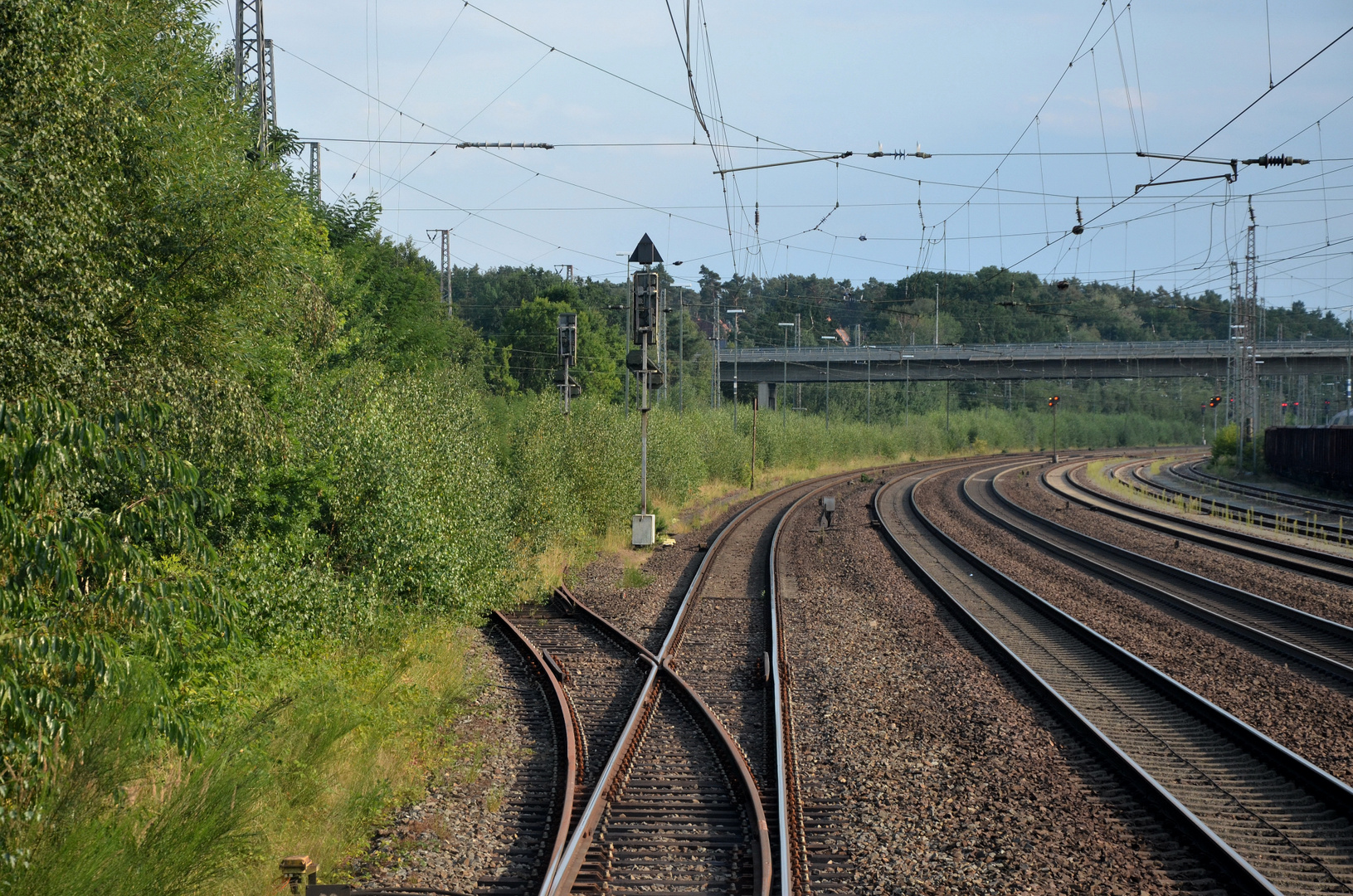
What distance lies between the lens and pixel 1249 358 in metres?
50.8

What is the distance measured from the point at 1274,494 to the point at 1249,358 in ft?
36.8

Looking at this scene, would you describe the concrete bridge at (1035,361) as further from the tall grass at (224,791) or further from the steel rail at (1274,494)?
the tall grass at (224,791)

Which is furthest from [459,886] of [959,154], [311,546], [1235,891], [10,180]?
[959,154]

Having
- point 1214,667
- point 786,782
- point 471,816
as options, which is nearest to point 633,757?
point 786,782

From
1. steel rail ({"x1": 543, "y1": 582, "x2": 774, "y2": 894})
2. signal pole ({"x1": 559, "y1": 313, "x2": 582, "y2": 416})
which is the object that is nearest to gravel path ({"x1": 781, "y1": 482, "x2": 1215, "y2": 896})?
steel rail ({"x1": 543, "y1": 582, "x2": 774, "y2": 894})

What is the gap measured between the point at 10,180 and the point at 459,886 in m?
5.71

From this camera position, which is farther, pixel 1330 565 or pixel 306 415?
pixel 1330 565

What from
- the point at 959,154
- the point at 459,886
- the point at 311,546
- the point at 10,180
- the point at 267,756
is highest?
the point at 959,154

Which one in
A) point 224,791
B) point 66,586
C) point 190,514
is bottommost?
point 224,791

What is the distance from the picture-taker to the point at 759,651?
43.4 ft

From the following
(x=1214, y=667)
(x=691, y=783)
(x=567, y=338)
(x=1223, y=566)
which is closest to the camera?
(x=691, y=783)

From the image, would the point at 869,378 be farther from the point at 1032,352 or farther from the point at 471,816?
the point at 471,816

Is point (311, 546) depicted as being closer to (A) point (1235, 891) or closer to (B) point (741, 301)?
(A) point (1235, 891)

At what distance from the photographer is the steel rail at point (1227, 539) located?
21.5 m
